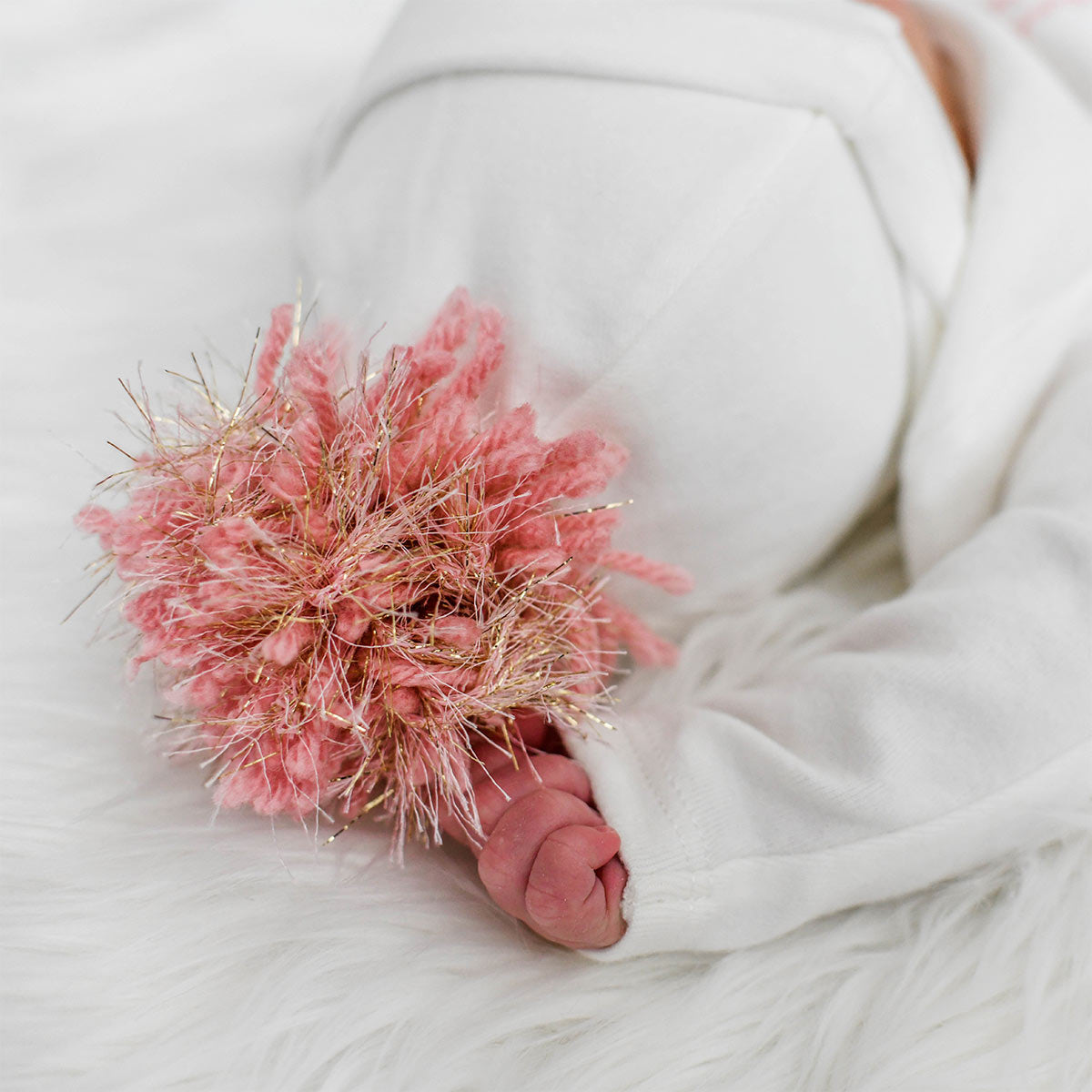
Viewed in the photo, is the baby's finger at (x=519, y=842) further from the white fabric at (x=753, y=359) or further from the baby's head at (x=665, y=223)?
the baby's head at (x=665, y=223)

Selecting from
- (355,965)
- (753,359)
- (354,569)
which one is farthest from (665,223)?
(355,965)

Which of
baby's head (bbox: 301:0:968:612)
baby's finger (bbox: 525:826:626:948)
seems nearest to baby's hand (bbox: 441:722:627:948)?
baby's finger (bbox: 525:826:626:948)

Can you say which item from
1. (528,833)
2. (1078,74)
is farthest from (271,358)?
(1078,74)

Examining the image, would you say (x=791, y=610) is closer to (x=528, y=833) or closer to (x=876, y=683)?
(x=876, y=683)

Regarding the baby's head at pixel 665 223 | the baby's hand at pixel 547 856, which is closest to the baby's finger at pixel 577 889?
the baby's hand at pixel 547 856

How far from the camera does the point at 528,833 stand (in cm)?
52

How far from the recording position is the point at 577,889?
0.50 meters

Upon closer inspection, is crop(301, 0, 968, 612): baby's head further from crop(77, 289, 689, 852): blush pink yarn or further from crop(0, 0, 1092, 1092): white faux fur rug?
crop(0, 0, 1092, 1092): white faux fur rug

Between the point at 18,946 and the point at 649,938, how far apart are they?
317 mm

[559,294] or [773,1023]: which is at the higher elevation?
[559,294]

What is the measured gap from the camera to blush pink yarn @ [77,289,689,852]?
18.3 inches

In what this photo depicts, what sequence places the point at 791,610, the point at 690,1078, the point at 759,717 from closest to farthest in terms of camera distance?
the point at 690,1078
the point at 759,717
the point at 791,610

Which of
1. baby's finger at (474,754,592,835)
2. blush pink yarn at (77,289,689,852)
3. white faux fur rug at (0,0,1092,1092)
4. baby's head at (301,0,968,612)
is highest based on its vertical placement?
baby's head at (301,0,968,612)

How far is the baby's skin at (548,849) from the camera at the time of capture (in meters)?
Answer: 0.50
